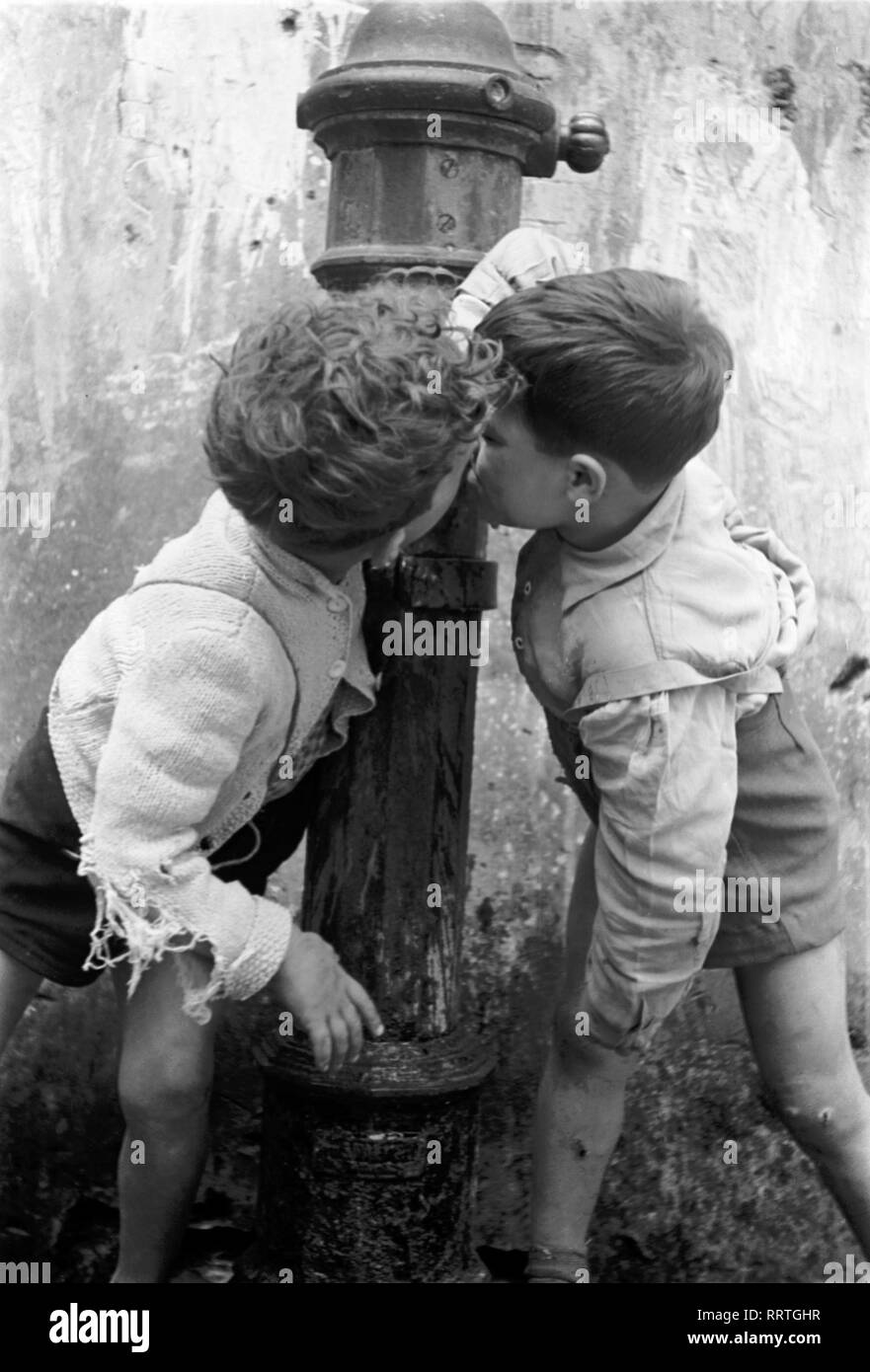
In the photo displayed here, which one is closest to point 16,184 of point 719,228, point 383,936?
point 719,228

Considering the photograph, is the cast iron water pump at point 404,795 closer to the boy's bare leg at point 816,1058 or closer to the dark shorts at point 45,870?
the dark shorts at point 45,870

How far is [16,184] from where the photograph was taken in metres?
2.72

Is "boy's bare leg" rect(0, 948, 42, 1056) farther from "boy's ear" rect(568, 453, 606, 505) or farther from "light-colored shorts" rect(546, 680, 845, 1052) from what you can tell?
"boy's ear" rect(568, 453, 606, 505)

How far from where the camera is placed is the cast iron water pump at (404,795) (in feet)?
6.68

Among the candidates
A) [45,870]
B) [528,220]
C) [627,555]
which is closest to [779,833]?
[627,555]

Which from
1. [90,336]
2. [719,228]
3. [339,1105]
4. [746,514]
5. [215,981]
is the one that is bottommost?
[339,1105]

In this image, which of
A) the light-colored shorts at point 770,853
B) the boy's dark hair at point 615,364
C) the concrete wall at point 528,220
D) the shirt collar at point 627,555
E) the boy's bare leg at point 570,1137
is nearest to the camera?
the boy's dark hair at point 615,364

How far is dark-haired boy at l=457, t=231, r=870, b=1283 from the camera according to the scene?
1913mm

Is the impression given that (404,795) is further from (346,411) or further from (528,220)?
(528,220)

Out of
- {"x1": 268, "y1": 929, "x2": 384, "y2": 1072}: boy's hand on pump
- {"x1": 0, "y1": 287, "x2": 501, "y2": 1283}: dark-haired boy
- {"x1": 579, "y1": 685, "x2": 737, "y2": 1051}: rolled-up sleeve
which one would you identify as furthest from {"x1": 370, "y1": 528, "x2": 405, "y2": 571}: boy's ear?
{"x1": 268, "y1": 929, "x2": 384, "y2": 1072}: boy's hand on pump

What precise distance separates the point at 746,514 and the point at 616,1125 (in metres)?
1.02

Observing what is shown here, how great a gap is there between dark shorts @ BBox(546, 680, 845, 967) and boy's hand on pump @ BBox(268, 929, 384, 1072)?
0.40m

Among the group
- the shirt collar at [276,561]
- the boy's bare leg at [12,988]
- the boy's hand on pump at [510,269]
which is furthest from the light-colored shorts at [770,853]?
the boy's bare leg at [12,988]
